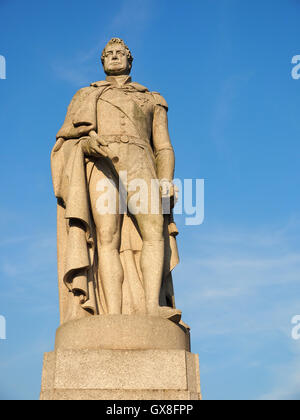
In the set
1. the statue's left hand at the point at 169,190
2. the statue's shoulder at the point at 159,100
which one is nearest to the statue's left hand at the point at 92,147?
the statue's left hand at the point at 169,190

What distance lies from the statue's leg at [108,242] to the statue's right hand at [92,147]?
304 millimetres

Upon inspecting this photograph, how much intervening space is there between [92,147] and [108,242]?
158cm

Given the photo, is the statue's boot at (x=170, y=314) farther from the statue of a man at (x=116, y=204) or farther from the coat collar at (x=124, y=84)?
the coat collar at (x=124, y=84)

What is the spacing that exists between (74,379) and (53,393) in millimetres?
335

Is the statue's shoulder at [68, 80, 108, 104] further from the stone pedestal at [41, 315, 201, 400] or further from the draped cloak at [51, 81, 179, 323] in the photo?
the stone pedestal at [41, 315, 201, 400]

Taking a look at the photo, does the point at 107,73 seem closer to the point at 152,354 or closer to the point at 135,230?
the point at 135,230

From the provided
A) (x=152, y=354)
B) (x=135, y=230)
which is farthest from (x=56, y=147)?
(x=152, y=354)

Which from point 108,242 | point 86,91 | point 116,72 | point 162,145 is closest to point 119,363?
point 108,242

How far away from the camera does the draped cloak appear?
374 inches

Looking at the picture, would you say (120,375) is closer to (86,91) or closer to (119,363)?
(119,363)

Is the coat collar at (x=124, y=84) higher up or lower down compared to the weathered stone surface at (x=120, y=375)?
higher up

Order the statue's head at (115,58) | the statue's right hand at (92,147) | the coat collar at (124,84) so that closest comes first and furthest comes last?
1. the statue's right hand at (92,147)
2. the coat collar at (124,84)
3. the statue's head at (115,58)

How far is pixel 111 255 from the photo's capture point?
973cm

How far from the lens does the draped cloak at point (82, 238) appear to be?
9.51m
